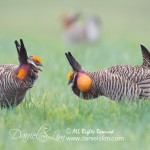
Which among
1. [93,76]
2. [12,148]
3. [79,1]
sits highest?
[79,1]

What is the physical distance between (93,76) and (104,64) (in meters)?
5.14

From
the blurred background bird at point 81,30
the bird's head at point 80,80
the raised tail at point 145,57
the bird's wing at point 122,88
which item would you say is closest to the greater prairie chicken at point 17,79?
the bird's head at point 80,80

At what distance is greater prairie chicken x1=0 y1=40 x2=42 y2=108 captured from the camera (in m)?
6.18

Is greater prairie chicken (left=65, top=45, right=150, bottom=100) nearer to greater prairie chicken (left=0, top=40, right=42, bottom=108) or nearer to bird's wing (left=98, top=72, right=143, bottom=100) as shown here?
bird's wing (left=98, top=72, right=143, bottom=100)

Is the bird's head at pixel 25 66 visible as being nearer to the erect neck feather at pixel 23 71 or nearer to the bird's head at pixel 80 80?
the erect neck feather at pixel 23 71

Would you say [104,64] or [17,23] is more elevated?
[17,23]

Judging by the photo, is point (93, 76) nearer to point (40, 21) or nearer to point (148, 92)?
point (148, 92)

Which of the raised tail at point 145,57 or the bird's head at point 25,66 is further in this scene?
the raised tail at point 145,57

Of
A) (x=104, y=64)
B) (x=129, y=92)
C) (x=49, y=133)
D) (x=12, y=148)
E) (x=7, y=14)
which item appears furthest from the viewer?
(x=7, y=14)

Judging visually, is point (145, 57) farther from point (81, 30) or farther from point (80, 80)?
point (81, 30)

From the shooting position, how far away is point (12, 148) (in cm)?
480

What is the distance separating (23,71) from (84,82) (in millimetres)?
687

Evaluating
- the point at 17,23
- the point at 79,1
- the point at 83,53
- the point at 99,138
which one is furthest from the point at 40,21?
the point at 99,138

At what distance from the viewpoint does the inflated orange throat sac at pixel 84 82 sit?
257 inches
